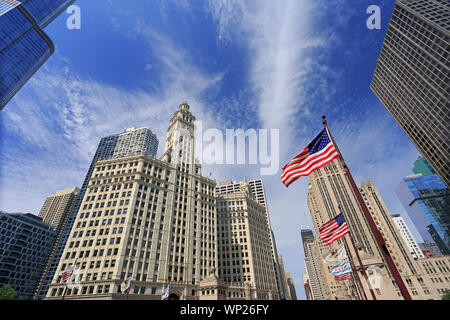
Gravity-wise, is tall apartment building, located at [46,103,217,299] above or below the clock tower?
below

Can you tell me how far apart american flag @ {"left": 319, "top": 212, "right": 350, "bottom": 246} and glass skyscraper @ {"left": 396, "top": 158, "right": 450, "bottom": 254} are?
16308cm

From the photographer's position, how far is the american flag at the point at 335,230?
26.4m

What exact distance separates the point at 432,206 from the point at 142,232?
184465 millimetres

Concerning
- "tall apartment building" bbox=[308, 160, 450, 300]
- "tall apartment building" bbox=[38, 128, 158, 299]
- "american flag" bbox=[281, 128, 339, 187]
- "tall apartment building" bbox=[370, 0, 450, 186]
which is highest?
"tall apartment building" bbox=[38, 128, 158, 299]

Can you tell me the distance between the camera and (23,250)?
128 meters

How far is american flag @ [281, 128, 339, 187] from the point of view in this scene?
55.9 feet

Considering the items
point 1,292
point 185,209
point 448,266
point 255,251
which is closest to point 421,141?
point 448,266

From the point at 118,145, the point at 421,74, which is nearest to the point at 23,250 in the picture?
the point at 118,145

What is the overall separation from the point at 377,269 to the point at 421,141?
3420 inches

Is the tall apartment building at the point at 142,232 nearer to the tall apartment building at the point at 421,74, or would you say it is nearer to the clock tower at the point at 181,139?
the clock tower at the point at 181,139

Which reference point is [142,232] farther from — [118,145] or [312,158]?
[118,145]

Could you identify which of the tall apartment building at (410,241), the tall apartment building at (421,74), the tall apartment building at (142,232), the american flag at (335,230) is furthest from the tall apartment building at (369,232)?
the tall apartment building at (410,241)

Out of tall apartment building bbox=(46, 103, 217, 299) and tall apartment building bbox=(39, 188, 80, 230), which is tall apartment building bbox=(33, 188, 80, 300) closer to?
tall apartment building bbox=(39, 188, 80, 230)

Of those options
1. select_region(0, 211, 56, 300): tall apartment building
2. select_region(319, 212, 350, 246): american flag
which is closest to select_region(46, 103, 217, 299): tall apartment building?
select_region(319, 212, 350, 246): american flag
